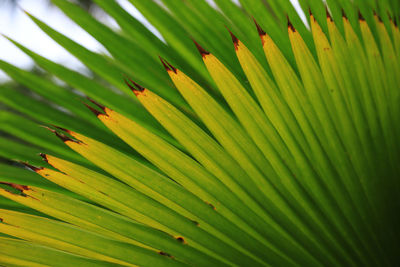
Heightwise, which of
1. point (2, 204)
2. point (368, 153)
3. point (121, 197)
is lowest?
point (2, 204)

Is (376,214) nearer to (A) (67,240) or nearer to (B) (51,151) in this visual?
(A) (67,240)

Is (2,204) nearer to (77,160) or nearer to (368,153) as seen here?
(77,160)

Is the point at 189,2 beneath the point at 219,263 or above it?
above

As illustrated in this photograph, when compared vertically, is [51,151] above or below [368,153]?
below

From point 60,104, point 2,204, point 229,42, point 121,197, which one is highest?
point 229,42

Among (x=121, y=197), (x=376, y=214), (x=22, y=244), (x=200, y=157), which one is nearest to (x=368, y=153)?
(x=376, y=214)

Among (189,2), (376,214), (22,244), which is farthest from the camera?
(189,2)

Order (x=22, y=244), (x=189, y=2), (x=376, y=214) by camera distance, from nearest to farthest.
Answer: (x=22, y=244) < (x=376, y=214) < (x=189, y=2)

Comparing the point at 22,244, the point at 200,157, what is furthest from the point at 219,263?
the point at 22,244

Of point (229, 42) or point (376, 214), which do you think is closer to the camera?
point (376, 214)
